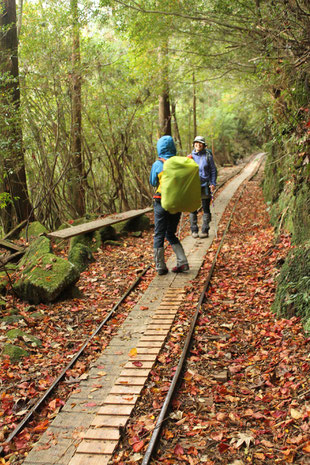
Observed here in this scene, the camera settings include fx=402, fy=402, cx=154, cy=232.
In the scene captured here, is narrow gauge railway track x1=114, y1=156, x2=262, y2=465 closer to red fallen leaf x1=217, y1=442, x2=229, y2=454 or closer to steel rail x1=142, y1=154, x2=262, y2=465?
steel rail x1=142, y1=154, x2=262, y2=465

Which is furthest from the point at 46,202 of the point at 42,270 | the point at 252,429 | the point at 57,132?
the point at 252,429

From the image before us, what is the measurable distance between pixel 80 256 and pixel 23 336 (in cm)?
366

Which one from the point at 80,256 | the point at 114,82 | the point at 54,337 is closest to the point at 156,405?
the point at 54,337

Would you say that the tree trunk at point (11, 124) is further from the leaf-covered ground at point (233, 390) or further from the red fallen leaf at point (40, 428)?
the red fallen leaf at point (40, 428)

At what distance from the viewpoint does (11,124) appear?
992 centimetres

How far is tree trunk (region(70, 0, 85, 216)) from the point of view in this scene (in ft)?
38.0

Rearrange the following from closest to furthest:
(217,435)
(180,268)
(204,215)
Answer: (217,435) < (180,268) < (204,215)

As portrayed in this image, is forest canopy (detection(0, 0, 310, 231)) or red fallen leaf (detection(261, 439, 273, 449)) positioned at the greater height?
forest canopy (detection(0, 0, 310, 231))

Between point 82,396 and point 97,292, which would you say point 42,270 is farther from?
point 82,396

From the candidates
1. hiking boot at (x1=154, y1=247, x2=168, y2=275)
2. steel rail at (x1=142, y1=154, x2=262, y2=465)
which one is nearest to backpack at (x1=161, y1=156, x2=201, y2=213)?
hiking boot at (x1=154, y1=247, x2=168, y2=275)

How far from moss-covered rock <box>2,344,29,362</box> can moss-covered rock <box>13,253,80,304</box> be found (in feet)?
5.42

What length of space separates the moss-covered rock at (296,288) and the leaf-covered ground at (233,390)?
161mm

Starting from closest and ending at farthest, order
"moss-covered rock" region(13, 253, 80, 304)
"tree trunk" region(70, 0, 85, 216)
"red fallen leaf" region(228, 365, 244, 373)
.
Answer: "red fallen leaf" region(228, 365, 244, 373)
"moss-covered rock" region(13, 253, 80, 304)
"tree trunk" region(70, 0, 85, 216)

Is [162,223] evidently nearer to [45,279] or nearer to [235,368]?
[45,279]
